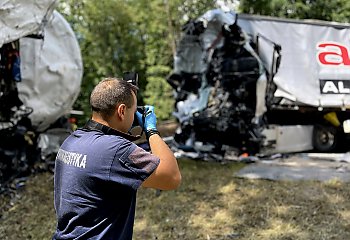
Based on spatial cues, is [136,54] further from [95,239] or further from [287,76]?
[95,239]

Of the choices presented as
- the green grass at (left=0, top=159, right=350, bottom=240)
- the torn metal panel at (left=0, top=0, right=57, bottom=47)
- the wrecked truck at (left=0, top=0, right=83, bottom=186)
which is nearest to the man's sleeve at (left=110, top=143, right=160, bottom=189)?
the green grass at (left=0, top=159, right=350, bottom=240)

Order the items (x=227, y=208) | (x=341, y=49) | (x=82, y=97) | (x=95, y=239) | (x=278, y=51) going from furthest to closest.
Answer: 1. (x=82, y=97)
2. (x=341, y=49)
3. (x=278, y=51)
4. (x=227, y=208)
5. (x=95, y=239)

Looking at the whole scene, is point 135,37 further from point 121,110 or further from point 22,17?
point 121,110

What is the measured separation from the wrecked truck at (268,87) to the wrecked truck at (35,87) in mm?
2251

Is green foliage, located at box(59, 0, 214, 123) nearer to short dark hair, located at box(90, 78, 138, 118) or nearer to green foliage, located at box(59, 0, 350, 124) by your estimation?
green foliage, located at box(59, 0, 350, 124)

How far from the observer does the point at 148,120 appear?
7.36 feet

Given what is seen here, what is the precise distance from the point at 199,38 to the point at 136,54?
1179 centimetres

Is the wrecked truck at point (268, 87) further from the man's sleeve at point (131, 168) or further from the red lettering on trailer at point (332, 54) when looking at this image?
the man's sleeve at point (131, 168)

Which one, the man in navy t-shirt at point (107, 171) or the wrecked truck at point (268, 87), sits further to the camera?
the wrecked truck at point (268, 87)

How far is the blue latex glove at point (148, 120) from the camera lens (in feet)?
7.29

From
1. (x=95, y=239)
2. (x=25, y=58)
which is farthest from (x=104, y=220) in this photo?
(x=25, y=58)

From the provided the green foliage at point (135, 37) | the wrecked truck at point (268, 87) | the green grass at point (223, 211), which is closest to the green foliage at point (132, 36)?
the green foliage at point (135, 37)

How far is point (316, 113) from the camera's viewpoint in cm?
809

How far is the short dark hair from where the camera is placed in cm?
201
